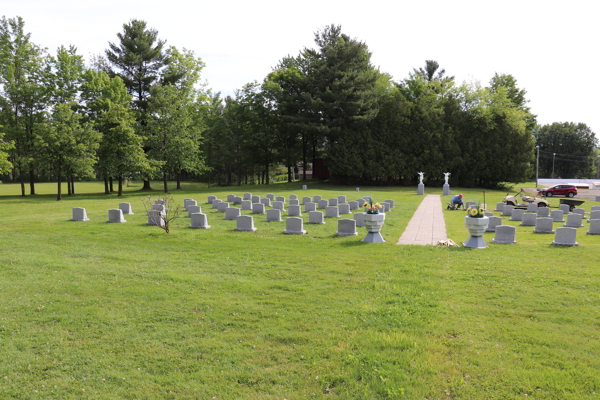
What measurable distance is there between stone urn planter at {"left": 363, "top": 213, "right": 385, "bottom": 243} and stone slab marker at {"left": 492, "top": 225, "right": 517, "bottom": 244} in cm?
350

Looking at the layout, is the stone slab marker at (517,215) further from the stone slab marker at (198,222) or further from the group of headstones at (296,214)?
the stone slab marker at (198,222)

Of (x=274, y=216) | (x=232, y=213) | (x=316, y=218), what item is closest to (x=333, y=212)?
(x=316, y=218)

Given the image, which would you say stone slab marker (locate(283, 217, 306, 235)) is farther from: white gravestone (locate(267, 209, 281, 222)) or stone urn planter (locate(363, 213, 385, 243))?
white gravestone (locate(267, 209, 281, 222))

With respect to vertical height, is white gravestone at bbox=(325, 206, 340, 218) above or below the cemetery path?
above

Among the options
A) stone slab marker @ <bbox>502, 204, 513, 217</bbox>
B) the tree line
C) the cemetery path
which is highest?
the tree line

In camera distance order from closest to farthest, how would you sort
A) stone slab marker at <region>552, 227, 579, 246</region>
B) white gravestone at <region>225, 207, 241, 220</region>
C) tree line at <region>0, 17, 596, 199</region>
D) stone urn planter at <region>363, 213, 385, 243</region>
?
stone slab marker at <region>552, 227, 579, 246</region>
stone urn planter at <region>363, 213, 385, 243</region>
white gravestone at <region>225, 207, 241, 220</region>
tree line at <region>0, 17, 596, 199</region>

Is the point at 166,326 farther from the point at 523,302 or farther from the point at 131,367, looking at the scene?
the point at 523,302

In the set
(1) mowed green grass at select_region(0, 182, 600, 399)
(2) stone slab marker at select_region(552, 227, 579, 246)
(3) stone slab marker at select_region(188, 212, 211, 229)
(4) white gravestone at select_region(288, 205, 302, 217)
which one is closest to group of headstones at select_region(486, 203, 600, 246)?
→ (2) stone slab marker at select_region(552, 227, 579, 246)

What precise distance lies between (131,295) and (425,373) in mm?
5129

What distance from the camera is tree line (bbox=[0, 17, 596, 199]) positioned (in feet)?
123

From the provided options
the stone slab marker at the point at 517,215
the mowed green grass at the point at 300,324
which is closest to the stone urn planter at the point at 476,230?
the mowed green grass at the point at 300,324

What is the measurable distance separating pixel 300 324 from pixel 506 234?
9022mm

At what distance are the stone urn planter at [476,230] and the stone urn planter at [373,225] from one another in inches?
93.9

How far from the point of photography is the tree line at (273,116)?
3738 cm
